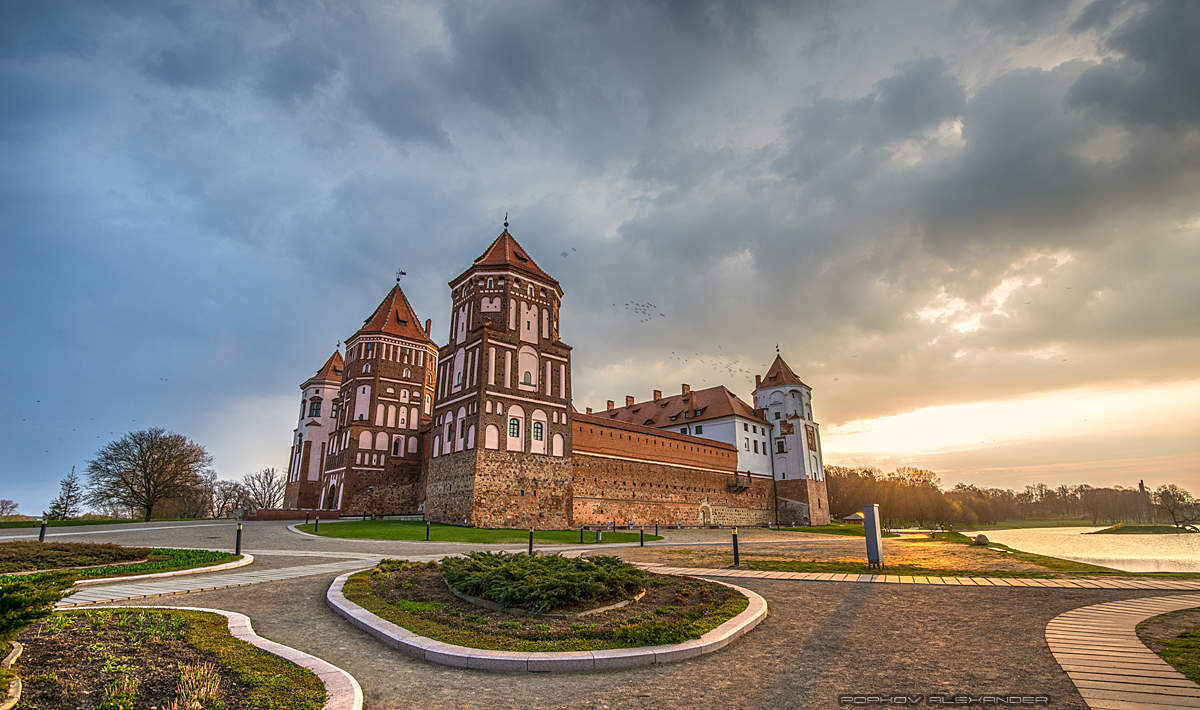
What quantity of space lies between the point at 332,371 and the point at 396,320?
9.86 meters

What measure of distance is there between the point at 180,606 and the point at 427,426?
1660 inches

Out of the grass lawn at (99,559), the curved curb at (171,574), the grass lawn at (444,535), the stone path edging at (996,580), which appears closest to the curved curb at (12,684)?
the curved curb at (171,574)

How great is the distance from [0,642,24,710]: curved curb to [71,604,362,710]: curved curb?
6.27 feet

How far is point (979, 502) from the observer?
299 ft

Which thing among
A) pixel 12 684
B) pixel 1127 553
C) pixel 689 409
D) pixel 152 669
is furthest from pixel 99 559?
pixel 689 409

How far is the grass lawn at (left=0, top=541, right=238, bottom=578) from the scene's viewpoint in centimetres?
1198

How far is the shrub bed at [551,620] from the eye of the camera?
6.64 meters

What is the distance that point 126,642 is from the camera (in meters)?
6.06

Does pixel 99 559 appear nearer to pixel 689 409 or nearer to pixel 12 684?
pixel 12 684

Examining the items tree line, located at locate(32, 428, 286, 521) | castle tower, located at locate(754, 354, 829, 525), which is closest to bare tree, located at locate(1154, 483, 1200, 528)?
castle tower, located at locate(754, 354, 829, 525)

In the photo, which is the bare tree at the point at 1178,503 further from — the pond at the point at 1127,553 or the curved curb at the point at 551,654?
the curved curb at the point at 551,654

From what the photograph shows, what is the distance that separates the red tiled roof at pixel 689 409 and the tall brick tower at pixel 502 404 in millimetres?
23179


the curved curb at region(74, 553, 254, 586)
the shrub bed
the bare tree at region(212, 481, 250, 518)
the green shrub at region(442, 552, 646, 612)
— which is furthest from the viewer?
the bare tree at region(212, 481, 250, 518)

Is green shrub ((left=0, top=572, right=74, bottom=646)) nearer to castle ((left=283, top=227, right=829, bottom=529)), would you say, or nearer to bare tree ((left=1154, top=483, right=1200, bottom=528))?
castle ((left=283, top=227, right=829, bottom=529))
